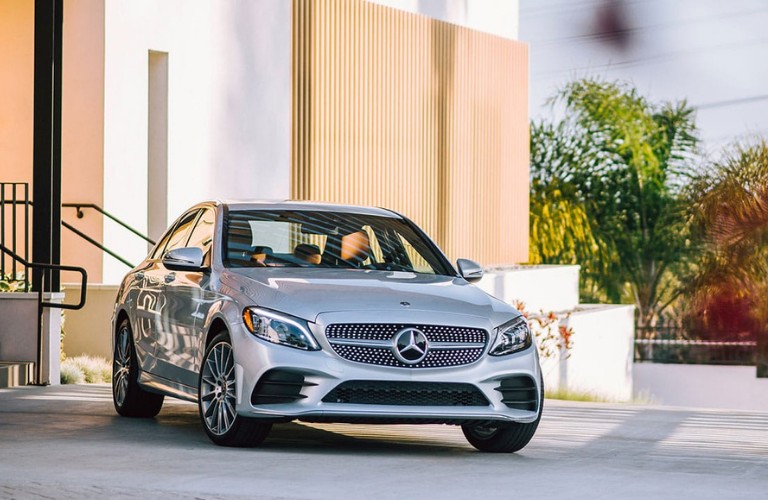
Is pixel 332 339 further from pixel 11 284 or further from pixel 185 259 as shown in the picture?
pixel 11 284

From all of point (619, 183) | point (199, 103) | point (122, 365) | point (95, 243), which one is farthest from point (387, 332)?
point (619, 183)

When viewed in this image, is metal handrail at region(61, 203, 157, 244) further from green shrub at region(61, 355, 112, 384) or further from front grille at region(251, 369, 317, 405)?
front grille at region(251, 369, 317, 405)

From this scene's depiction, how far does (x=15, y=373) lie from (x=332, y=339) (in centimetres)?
635

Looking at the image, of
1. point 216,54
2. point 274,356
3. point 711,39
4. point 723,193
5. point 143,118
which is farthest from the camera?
point 711,39

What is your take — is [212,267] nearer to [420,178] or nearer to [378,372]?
[378,372]

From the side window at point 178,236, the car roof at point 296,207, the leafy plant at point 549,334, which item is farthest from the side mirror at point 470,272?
the leafy plant at point 549,334

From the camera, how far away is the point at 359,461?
29.3ft

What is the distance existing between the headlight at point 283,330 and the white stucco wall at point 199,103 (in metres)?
10.9

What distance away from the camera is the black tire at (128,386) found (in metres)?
11.5

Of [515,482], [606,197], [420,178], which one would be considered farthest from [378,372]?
[606,197]

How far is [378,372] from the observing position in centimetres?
895

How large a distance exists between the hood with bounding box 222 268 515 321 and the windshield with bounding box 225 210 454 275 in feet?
1.15

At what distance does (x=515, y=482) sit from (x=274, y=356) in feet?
5.36

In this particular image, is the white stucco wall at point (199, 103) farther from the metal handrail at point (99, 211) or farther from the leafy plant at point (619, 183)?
the leafy plant at point (619, 183)
